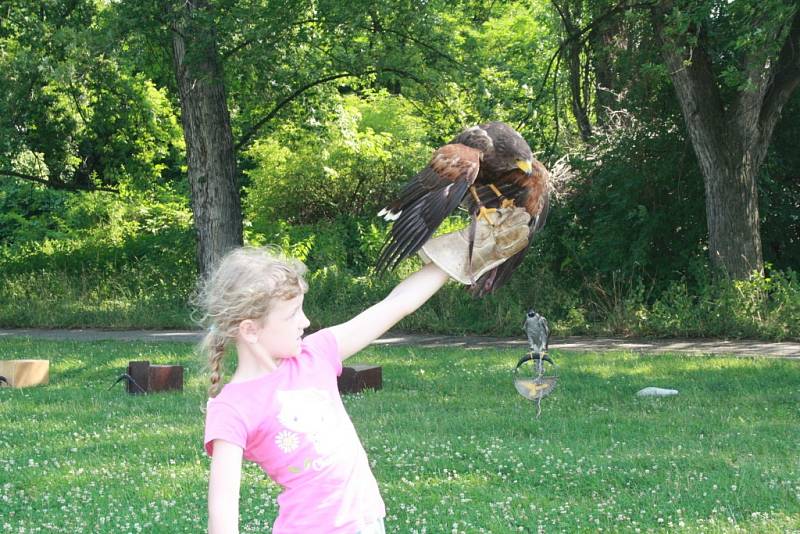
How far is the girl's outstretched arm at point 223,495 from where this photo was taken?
7.90 feet

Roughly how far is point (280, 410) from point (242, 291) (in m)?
0.32

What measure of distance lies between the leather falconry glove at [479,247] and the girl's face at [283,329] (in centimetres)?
45

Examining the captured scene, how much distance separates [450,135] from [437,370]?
794 cm

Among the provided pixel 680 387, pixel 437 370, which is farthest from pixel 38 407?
pixel 680 387

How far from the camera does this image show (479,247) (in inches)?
114

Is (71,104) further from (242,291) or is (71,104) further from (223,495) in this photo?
(223,495)

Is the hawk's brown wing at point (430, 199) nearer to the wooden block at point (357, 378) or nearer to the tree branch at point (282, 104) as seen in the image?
the wooden block at point (357, 378)

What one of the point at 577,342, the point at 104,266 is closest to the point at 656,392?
the point at 577,342

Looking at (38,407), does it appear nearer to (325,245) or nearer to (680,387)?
(680,387)

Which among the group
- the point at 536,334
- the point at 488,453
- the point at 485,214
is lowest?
the point at 488,453

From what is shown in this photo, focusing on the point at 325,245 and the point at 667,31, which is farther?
the point at 325,245

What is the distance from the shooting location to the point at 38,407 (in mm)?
9406

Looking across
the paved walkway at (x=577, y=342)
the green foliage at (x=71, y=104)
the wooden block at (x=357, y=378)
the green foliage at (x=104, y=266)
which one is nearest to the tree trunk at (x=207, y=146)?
the green foliage at (x=71, y=104)

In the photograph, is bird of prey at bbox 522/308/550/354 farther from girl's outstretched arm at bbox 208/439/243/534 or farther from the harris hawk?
girl's outstretched arm at bbox 208/439/243/534
